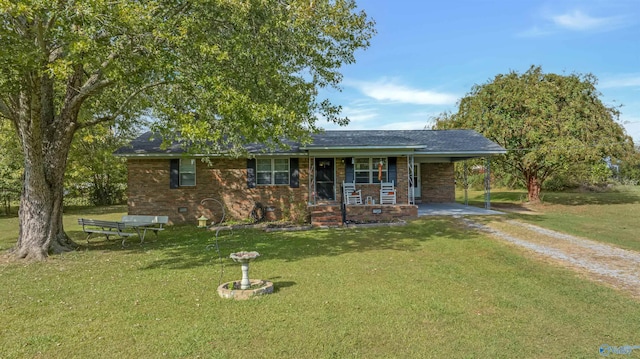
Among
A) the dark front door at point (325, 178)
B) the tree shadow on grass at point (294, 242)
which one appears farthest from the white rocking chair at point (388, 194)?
the dark front door at point (325, 178)

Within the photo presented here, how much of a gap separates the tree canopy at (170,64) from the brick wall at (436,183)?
11174 mm

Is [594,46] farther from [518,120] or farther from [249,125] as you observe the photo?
[249,125]

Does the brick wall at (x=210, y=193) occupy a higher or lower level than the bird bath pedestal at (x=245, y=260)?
higher

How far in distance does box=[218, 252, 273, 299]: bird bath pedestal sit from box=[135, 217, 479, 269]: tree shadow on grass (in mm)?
2215

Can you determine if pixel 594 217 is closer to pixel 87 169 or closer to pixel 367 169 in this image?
pixel 367 169

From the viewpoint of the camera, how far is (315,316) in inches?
196

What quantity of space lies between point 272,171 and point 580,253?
11334 mm

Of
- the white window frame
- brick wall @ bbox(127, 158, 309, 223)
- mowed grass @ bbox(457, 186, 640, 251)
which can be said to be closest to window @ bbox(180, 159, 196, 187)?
the white window frame

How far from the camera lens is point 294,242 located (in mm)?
10883

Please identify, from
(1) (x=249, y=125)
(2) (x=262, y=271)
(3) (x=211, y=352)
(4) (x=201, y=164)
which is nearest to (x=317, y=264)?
(2) (x=262, y=271)

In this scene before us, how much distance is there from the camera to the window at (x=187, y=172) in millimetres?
16203

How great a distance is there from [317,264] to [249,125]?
10.9 ft

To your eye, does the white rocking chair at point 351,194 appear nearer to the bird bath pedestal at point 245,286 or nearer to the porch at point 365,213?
the porch at point 365,213

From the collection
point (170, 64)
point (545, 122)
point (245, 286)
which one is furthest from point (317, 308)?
point (545, 122)
